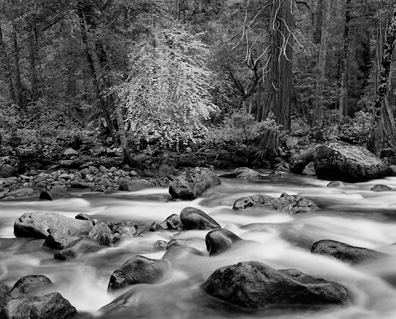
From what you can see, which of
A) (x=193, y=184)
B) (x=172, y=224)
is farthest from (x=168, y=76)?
(x=172, y=224)

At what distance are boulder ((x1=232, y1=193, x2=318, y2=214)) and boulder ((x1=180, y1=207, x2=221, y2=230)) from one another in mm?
1306

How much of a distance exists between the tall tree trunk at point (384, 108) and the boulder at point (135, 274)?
8585mm

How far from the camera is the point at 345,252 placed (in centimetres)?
448

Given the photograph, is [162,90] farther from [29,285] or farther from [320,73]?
[320,73]

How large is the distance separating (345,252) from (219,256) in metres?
1.44

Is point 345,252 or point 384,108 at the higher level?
point 384,108

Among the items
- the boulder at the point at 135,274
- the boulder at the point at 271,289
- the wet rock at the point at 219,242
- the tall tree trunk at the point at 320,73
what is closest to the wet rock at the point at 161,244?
the wet rock at the point at 219,242

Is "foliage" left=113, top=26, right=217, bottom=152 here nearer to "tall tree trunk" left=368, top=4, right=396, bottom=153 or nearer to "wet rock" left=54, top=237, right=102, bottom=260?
"tall tree trunk" left=368, top=4, right=396, bottom=153

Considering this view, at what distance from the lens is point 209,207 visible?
771cm

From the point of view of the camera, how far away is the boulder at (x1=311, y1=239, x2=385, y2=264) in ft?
14.6

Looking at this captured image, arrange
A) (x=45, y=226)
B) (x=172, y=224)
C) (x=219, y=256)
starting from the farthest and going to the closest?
(x=172, y=224) < (x=45, y=226) < (x=219, y=256)

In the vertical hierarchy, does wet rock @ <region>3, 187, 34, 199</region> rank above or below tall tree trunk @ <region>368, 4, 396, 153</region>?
below

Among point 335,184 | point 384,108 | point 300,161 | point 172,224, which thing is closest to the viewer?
point 172,224

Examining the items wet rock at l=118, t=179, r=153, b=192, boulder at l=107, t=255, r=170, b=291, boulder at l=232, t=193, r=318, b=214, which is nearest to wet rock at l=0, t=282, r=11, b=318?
boulder at l=107, t=255, r=170, b=291
